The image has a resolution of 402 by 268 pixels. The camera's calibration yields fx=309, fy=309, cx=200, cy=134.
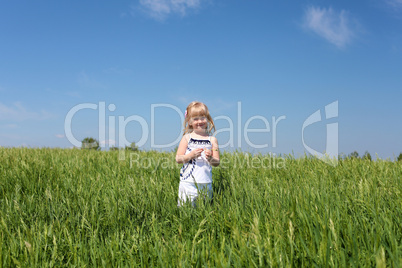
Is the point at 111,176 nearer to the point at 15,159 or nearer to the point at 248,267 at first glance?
the point at 15,159

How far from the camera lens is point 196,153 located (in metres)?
3.72

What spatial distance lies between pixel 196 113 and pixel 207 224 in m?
1.65

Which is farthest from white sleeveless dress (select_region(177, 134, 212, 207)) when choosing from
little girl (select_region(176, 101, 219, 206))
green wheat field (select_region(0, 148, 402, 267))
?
green wheat field (select_region(0, 148, 402, 267))

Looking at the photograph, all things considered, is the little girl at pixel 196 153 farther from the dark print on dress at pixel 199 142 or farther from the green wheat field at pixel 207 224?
the green wheat field at pixel 207 224

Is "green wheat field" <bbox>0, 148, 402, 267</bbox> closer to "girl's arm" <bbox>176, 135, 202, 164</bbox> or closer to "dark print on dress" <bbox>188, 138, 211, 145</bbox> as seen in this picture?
"girl's arm" <bbox>176, 135, 202, 164</bbox>

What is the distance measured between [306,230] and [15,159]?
5.71m

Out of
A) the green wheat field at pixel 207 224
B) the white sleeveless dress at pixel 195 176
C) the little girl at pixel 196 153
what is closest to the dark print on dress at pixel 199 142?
the little girl at pixel 196 153

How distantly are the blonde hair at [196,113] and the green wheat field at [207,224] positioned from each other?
2.63 feet

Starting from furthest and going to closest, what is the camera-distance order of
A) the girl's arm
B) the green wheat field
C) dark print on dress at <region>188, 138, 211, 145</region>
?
dark print on dress at <region>188, 138, 211, 145</region>, the girl's arm, the green wheat field

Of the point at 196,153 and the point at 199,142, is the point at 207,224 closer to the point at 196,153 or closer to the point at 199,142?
the point at 196,153

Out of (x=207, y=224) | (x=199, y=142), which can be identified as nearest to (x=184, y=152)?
(x=199, y=142)

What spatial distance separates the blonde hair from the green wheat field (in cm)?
80

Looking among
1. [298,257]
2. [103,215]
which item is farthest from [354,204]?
[103,215]

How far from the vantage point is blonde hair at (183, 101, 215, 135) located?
4023mm
